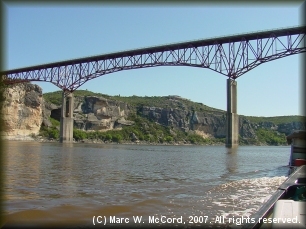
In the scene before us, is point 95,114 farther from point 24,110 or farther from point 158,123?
point 24,110

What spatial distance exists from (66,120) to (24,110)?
51.7ft

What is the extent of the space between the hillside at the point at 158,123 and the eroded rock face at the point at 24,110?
11.1 metres

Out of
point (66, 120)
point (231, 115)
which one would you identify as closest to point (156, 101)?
point (66, 120)

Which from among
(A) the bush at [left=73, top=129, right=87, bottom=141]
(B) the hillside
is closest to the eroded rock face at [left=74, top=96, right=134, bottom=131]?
(B) the hillside

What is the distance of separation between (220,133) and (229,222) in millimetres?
146568

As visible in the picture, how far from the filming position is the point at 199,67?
5762 cm

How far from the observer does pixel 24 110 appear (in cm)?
8419

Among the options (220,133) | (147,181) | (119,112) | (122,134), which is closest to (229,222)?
(147,181)

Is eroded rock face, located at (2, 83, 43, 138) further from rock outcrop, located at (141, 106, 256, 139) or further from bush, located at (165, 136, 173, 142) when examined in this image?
rock outcrop, located at (141, 106, 256, 139)

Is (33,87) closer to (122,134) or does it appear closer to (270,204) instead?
(122,134)

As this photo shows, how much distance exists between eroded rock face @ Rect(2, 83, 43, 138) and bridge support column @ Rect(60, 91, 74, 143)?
11955mm

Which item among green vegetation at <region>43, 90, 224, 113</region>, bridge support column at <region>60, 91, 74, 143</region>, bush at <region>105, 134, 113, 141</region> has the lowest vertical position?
bush at <region>105, 134, 113, 141</region>

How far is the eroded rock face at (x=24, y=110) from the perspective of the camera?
78438 millimetres

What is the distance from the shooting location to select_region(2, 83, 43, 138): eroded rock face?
257 feet
